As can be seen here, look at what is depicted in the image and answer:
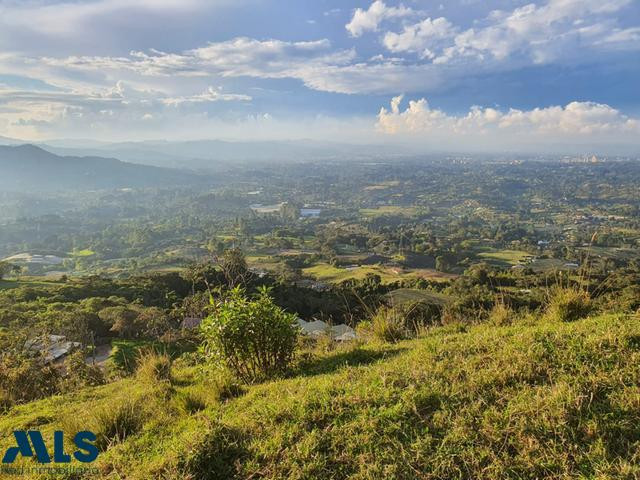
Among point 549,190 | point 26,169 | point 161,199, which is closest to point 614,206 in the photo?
point 549,190

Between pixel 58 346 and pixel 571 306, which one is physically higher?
pixel 571 306

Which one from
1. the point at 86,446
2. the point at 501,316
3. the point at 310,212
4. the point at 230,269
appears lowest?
the point at 310,212

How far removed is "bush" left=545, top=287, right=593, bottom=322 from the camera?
4285 millimetres

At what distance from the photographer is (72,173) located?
172 m

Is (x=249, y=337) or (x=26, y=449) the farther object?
(x=249, y=337)

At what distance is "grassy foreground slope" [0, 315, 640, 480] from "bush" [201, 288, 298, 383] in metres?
0.37

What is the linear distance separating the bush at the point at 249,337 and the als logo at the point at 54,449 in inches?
Result: 47.4

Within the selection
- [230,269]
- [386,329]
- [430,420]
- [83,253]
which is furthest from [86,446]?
Result: [83,253]

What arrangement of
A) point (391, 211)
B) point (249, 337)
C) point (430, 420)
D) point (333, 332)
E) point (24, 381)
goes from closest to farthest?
point (430, 420)
point (249, 337)
point (24, 381)
point (333, 332)
point (391, 211)

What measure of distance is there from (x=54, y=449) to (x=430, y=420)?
2.83 m

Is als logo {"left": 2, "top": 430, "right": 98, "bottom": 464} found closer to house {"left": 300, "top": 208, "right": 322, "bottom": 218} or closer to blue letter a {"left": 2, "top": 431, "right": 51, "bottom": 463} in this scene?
blue letter a {"left": 2, "top": 431, "right": 51, "bottom": 463}

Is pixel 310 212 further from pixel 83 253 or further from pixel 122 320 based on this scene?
pixel 122 320

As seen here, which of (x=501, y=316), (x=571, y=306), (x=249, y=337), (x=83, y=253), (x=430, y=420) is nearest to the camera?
(x=430, y=420)

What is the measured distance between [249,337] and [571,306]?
3.73 m
